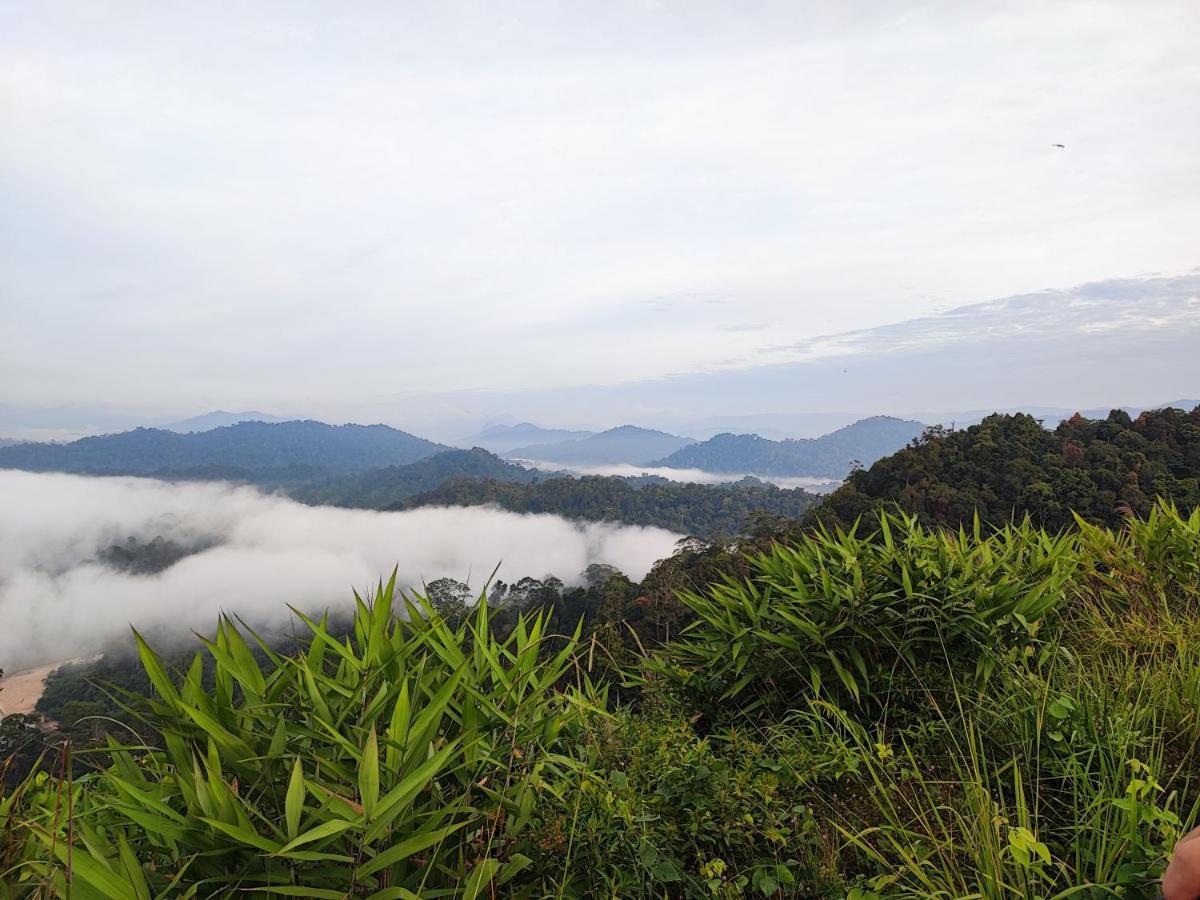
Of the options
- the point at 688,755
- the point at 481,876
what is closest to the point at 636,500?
the point at 688,755

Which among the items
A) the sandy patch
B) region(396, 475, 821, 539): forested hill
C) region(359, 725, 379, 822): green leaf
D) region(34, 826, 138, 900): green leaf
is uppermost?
region(359, 725, 379, 822): green leaf

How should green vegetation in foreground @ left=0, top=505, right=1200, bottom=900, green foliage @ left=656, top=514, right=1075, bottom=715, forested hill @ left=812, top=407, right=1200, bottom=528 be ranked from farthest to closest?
forested hill @ left=812, top=407, right=1200, bottom=528 < green foliage @ left=656, top=514, right=1075, bottom=715 < green vegetation in foreground @ left=0, top=505, right=1200, bottom=900

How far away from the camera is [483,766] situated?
1.71 m

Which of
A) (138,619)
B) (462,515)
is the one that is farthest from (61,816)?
(138,619)

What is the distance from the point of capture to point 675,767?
1876 mm

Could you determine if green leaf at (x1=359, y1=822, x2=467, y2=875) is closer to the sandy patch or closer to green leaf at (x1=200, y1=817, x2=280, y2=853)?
green leaf at (x1=200, y1=817, x2=280, y2=853)

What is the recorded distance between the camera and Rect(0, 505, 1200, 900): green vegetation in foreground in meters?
1.39

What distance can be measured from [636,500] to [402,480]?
311 feet

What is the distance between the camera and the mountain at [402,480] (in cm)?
16550

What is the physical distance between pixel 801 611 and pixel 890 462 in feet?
113

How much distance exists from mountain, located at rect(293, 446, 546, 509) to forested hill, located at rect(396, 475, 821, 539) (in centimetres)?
4387

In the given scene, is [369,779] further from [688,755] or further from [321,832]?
[688,755]

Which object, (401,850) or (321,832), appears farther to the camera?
(401,850)

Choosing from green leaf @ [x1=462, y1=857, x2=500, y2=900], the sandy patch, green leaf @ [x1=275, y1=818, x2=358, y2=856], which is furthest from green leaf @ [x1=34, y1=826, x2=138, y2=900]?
the sandy patch
